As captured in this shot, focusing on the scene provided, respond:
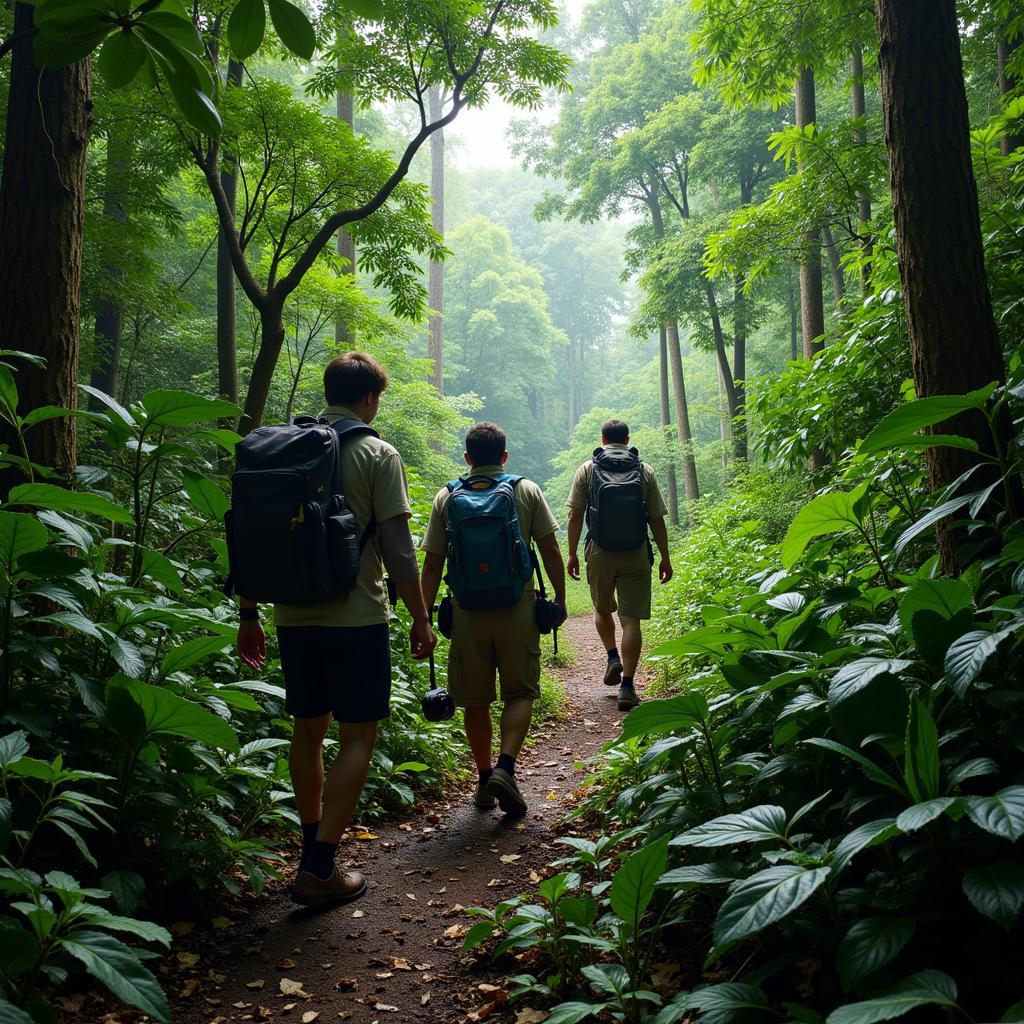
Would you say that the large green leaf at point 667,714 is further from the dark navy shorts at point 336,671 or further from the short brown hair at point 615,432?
the short brown hair at point 615,432

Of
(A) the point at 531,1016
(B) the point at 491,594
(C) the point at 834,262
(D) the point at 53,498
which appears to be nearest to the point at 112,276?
(B) the point at 491,594

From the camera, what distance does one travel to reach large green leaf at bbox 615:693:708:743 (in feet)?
7.12

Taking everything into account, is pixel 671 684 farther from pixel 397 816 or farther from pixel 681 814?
pixel 681 814

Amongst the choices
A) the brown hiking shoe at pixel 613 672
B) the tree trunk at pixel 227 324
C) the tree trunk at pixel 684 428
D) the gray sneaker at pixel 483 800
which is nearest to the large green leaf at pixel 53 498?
the gray sneaker at pixel 483 800

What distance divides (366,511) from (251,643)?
0.73m

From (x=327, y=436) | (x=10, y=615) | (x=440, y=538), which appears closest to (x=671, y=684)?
(x=440, y=538)

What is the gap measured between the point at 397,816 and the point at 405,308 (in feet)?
16.8

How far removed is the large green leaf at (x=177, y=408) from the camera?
2.66 m

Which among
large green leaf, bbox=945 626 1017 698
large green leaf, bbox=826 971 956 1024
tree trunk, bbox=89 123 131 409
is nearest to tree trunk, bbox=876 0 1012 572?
large green leaf, bbox=945 626 1017 698

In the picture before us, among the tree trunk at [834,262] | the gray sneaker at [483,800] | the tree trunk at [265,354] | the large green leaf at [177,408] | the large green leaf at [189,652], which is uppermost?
the tree trunk at [834,262]

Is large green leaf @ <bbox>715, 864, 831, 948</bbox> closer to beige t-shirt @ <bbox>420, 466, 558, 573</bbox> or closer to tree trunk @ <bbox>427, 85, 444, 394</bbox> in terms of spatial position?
beige t-shirt @ <bbox>420, 466, 558, 573</bbox>

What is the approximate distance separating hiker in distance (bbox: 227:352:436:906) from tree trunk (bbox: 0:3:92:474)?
1.11 meters

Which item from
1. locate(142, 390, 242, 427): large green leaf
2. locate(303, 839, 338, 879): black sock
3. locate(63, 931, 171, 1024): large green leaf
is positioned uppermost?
locate(142, 390, 242, 427): large green leaf

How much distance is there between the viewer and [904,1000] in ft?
4.02
